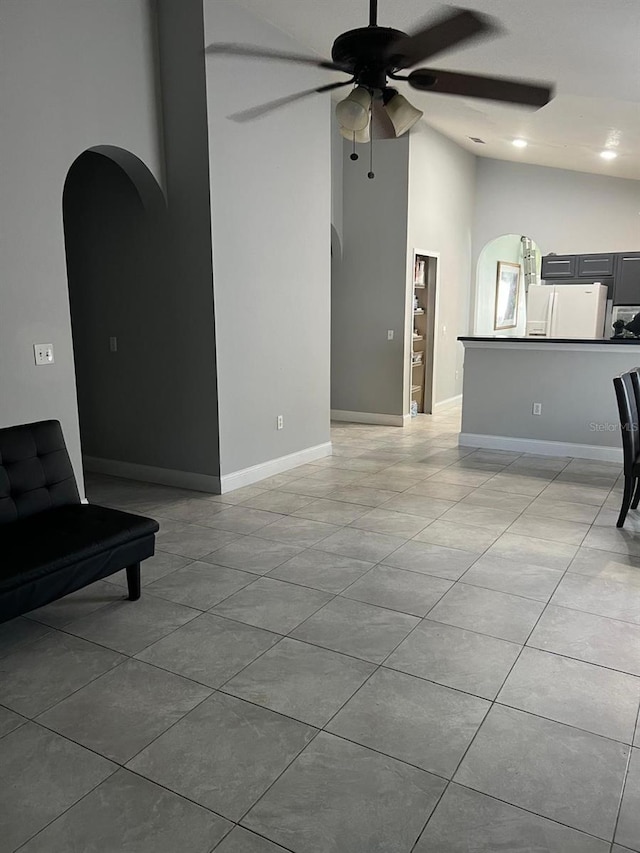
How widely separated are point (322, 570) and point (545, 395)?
3.56 m

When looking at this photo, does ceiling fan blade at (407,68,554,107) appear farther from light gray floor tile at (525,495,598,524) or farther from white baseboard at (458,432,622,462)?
white baseboard at (458,432,622,462)

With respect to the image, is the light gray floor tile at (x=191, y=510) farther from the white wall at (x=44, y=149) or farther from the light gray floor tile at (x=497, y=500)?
the light gray floor tile at (x=497, y=500)

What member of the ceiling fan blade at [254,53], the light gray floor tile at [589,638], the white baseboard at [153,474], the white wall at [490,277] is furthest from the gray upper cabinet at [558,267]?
the light gray floor tile at [589,638]

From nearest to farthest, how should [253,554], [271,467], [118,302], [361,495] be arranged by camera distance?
[253,554]
[361,495]
[118,302]
[271,467]

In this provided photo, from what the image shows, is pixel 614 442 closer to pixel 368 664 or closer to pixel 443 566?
pixel 443 566

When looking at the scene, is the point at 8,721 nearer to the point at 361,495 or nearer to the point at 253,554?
the point at 253,554

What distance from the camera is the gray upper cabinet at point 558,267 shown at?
8.20m

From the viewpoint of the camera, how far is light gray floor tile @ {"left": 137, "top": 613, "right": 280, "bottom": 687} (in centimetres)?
242

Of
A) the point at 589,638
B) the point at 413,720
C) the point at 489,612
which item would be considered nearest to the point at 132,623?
the point at 413,720

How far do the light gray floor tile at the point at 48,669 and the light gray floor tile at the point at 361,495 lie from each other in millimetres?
2337

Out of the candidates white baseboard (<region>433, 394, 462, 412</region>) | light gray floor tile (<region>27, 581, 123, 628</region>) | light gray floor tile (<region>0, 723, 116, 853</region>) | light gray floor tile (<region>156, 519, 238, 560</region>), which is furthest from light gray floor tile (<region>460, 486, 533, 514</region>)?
white baseboard (<region>433, 394, 462, 412</region>)

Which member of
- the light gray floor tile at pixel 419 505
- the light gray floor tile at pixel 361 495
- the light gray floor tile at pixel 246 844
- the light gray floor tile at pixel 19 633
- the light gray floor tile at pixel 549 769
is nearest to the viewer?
the light gray floor tile at pixel 246 844

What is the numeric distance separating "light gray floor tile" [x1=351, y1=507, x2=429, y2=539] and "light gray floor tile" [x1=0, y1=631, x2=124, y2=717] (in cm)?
188

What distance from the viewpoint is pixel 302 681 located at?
235 centimetres
